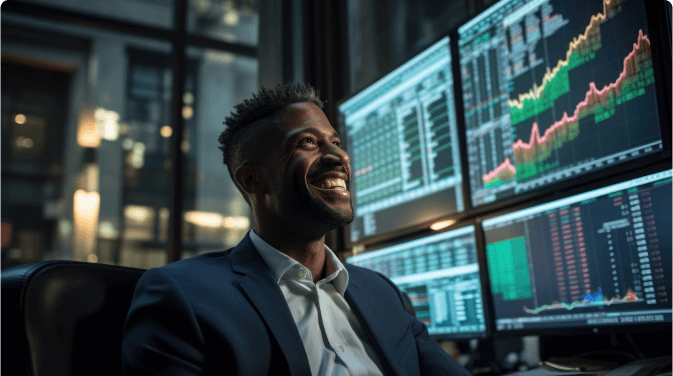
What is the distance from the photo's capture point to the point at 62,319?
868 mm

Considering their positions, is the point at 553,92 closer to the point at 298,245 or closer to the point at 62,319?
the point at 298,245

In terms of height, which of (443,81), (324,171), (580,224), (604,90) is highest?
(443,81)

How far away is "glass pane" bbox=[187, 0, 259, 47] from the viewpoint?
3404mm

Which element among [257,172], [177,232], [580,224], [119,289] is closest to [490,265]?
[580,224]

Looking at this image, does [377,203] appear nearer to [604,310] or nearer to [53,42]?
[604,310]

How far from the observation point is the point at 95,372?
2.92 feet

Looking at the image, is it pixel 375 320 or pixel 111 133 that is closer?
pixel 375 320

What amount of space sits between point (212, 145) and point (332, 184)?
2.47m

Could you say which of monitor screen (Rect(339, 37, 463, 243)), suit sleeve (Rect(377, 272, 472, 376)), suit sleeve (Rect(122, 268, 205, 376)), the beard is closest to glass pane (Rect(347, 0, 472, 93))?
monitor screen (Rect(339, 37, 463, 243))

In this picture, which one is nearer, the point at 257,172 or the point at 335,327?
the point at 335,327

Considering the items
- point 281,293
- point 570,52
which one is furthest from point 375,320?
point 570,52

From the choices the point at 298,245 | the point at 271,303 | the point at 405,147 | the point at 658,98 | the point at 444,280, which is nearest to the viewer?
the point at 271,303

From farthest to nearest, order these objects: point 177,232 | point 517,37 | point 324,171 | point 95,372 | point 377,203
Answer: point 177,232, point 377,203, point 517,37, point 324,171, point 95,372

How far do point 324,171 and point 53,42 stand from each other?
3.05 m
